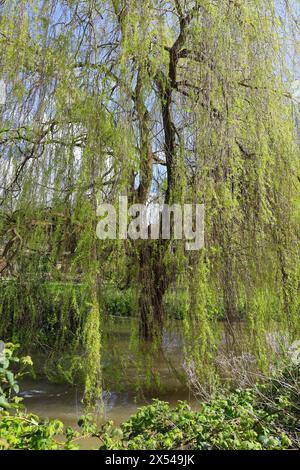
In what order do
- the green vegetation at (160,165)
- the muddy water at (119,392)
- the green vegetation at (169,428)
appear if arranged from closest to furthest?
the green vegetation at (169,428), the green vegetation at (160,165), the muddy water at (119,392)

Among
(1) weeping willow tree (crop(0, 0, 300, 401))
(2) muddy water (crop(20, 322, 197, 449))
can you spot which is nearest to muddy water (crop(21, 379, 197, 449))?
(2) muddy water (crop(20, 322, 197, 449))

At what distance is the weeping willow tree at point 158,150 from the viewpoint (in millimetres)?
3775

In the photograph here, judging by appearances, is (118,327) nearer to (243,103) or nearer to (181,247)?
(181,247)

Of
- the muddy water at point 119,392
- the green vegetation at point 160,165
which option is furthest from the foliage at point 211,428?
the muddy water at point 119,392

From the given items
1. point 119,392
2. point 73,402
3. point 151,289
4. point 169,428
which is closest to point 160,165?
point 151,289

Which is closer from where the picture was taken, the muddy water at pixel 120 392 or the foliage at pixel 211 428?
the foliage at pixel 211 428

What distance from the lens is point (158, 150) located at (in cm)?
422

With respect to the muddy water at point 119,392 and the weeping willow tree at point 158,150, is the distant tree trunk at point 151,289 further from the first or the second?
the muddy water at point 119,392

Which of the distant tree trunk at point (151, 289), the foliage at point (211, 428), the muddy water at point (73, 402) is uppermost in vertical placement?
the distant tree trunk at point (151, 289)

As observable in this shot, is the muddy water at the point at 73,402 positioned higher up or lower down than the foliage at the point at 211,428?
lower down

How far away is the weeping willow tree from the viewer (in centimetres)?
378

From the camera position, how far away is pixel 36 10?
4.11 metres

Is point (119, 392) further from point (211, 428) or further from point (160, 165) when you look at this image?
point (211, 428)
